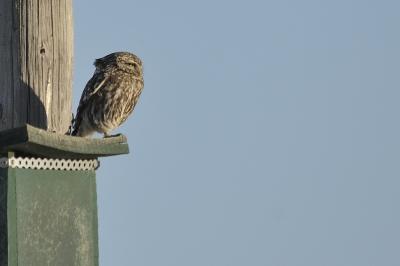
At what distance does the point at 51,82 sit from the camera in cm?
398

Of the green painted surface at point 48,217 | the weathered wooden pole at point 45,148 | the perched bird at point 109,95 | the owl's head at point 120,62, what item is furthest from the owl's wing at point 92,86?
the green painted surface at point 48,217

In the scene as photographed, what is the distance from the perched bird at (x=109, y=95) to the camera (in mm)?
5789

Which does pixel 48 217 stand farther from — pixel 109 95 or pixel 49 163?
pixel 109 95

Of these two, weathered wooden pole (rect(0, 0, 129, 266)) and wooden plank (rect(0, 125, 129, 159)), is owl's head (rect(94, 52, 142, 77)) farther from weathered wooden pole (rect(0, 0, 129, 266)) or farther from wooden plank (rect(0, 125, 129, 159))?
wooden plank (rect(0, 125, 129, 159))

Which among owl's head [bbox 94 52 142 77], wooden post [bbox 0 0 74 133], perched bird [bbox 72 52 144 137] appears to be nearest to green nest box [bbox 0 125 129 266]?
wooden post [bbox 0 0 74 133]

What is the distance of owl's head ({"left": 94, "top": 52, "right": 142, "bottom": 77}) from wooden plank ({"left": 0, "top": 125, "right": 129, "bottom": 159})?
200 cm

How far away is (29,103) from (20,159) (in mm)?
473

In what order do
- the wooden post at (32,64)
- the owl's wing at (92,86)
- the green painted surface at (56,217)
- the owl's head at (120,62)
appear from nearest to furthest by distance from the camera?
the green painted surface at (56,217) < the wooden post at (32,64) < the owl's wing at (92,86) < the owl's head at (120,62)

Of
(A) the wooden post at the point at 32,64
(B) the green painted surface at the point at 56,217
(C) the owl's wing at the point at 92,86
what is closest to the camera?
(B) the green painted surface at the point at 56,217

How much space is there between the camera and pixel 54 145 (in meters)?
3.59

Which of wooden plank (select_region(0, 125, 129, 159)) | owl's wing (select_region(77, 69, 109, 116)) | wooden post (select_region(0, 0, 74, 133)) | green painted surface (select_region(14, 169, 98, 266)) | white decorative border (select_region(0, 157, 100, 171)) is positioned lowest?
green painted surface (select_region(14, 169, 98, 266))

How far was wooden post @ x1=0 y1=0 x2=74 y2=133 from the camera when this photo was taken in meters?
3.88

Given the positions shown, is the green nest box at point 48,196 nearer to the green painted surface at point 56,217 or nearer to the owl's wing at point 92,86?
the green painted surface at point 56,217

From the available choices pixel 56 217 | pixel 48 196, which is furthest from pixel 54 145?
pixel 56 217
